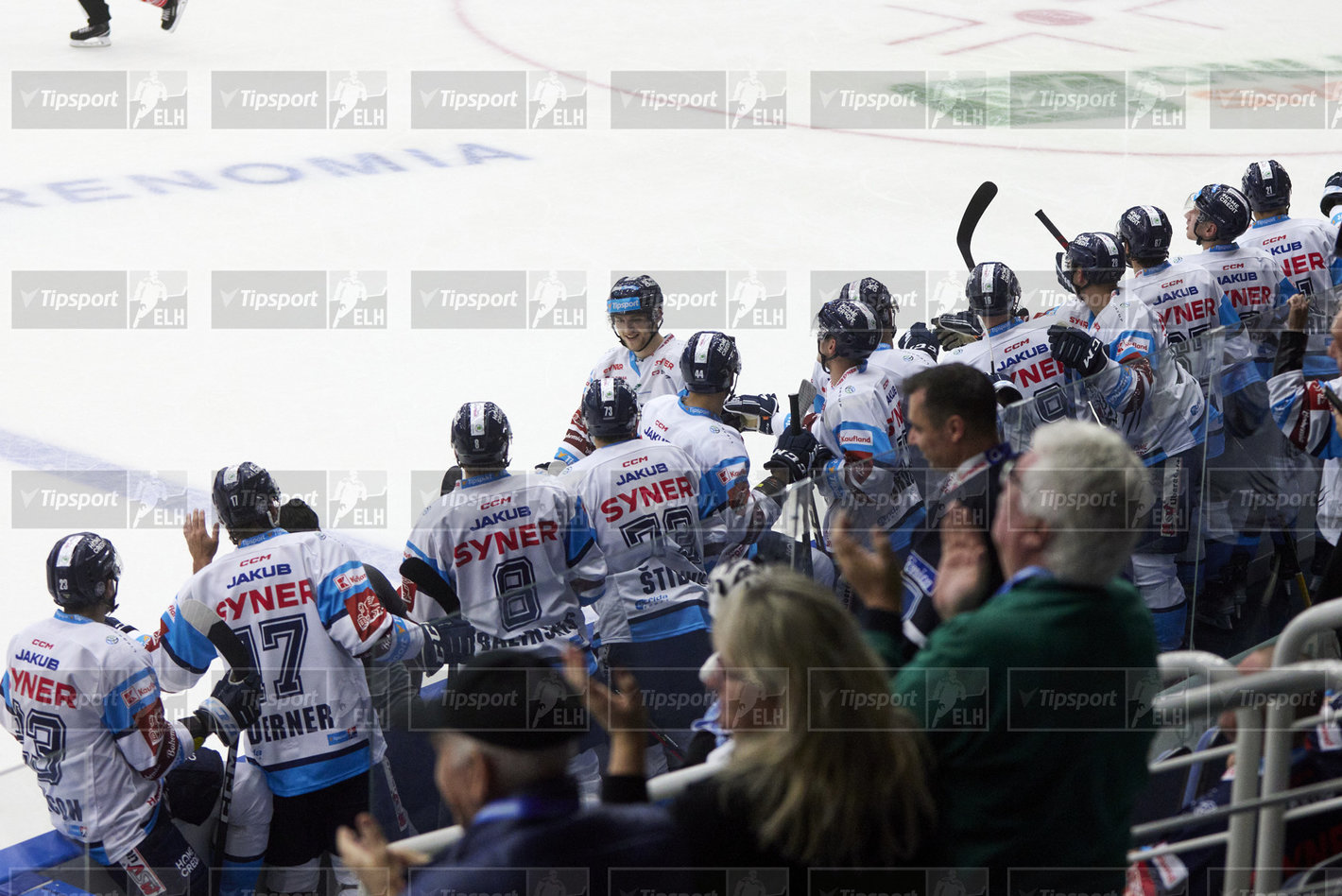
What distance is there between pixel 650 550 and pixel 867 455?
4.54 ft

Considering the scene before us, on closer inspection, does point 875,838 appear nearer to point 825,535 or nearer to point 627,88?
point 825,535

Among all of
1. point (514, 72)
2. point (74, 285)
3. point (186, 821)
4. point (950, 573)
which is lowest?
point (186, 821)

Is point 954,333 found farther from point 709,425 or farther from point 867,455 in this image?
point 709,425

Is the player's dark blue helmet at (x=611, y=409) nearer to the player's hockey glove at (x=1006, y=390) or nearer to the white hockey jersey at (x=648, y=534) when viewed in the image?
the white hockey jersey at (x=648, y=534)

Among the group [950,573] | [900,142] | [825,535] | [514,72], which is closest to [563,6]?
[514,72]

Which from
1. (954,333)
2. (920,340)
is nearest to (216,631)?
(920,340)

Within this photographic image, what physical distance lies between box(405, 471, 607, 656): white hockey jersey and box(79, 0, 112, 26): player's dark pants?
13.1 meters

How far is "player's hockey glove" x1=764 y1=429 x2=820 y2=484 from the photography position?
5.75m

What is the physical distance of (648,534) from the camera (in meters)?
4.71

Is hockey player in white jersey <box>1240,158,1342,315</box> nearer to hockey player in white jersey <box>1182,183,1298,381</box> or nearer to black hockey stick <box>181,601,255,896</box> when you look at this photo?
hockey player in white jersey <box>1182,183,1298,381</box>

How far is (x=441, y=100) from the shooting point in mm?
14852

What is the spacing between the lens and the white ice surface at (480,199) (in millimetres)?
8156

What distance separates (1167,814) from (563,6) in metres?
16.1

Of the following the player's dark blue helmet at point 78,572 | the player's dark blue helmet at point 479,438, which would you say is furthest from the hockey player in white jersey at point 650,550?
the player's dark blue helmet at point 78,572
